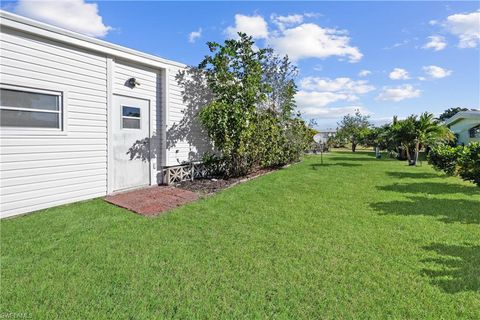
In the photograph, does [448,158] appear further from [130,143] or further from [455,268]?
[130,143]

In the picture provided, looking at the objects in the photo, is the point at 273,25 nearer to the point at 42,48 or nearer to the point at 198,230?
the point at 42,48

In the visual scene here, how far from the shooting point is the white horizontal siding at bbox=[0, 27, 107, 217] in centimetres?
487

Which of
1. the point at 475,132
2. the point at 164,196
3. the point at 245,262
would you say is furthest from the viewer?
the point at 475,132

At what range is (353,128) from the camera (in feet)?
107

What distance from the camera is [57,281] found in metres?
2.85

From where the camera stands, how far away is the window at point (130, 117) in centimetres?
682

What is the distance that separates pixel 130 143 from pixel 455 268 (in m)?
6.86

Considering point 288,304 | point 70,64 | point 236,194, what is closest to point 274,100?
point 236,194

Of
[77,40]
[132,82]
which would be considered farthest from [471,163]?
[77,40]

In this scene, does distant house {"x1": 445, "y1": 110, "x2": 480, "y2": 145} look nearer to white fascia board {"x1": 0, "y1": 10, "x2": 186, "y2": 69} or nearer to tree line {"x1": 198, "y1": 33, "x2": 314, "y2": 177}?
tree line {"x1": 198, "y1": 33, "x2": 314, "y2": 177}

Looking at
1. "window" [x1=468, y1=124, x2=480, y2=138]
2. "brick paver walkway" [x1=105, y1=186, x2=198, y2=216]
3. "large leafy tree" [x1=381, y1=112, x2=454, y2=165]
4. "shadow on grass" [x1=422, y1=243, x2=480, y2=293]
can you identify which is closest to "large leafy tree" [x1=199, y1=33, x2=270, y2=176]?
"brick paver walkway" [x1=105, y1=186, x2=198, y2=216]

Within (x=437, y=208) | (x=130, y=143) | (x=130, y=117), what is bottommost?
(x=437, y=208)

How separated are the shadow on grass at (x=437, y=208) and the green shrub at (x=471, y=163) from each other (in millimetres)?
1138

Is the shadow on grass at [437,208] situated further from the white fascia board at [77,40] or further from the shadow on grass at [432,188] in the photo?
the white fascia board at [77,40]
